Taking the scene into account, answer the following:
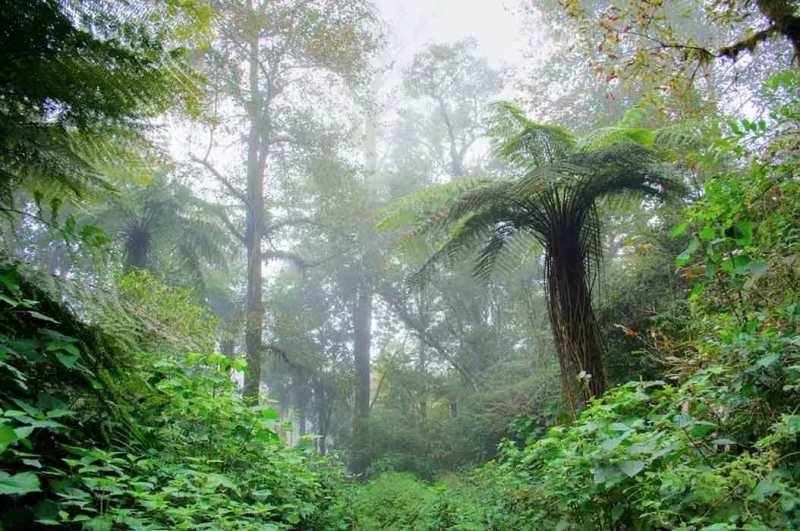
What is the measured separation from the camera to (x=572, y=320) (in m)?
4.47

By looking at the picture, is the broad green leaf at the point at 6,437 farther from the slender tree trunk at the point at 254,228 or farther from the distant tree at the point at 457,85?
the distant tree at the point at 457,85

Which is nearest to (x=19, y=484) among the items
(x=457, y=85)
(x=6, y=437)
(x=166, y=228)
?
(x=6, y=437)

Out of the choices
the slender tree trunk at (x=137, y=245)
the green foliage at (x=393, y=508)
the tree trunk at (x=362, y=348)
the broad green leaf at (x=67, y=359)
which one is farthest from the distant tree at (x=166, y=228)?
the broad green leaf at (x=67, y=359)

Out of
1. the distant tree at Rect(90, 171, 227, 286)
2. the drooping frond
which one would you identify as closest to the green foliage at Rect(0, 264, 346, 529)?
the drooping frond

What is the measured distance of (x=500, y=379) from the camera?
10.9 metres

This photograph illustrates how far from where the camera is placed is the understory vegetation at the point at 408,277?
64.2 inches

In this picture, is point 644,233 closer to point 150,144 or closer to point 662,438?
point 662,438

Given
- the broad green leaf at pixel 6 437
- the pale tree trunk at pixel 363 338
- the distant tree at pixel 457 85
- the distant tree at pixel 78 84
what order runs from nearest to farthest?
the broad green leaf at pixel 6 437 < the distant tree at pixel 78 84 < the pale tree trunk at pixel 363 338 < the distant tree at pixel 457 85

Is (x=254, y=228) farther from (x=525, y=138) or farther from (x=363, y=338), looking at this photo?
(x=525, y=138)

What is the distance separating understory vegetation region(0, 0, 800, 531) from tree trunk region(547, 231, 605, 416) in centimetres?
2

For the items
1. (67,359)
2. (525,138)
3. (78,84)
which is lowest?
(67,359)

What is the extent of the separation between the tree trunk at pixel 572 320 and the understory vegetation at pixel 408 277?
0.06 ft

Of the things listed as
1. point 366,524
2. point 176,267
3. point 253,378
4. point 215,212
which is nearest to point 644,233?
point 366,524

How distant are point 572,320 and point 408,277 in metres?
1.97
